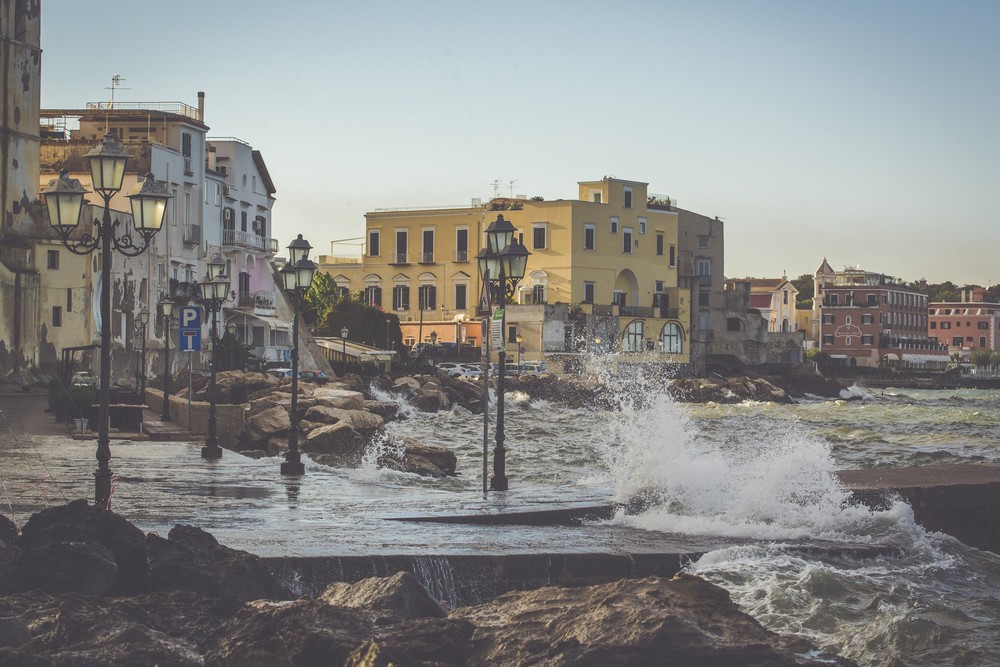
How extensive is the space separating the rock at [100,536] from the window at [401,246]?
7411 centimetres

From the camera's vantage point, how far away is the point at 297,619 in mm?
6941

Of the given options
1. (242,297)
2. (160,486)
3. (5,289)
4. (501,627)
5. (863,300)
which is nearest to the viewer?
(501,627)

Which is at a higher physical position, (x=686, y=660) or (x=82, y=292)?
(x=82, y=292)

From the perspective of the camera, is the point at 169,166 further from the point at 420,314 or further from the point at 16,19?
the point at 420,314

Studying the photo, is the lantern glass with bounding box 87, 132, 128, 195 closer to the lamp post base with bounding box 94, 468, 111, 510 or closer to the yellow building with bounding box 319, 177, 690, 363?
the lamp post base with bounding box 94, 468, 111, 510

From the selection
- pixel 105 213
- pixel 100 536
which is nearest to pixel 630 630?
pixel 100 536

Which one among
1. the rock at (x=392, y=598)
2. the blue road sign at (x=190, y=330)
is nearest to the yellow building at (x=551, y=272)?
the blue road sign at (x=190, y=330)

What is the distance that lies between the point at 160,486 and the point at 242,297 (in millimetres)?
48086

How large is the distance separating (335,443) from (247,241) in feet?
133

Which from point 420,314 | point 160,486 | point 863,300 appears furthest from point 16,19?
point 863,300

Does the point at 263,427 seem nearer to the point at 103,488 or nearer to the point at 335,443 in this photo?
the point at 335,443

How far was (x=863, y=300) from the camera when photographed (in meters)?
132

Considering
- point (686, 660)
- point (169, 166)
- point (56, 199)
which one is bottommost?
point (686, 660)

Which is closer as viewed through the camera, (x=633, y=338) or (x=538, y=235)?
(x=538, y=235)
